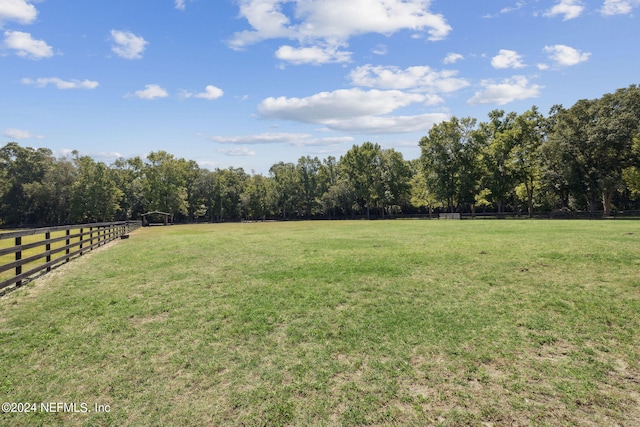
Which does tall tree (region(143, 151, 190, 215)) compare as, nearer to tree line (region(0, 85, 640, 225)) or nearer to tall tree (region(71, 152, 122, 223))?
tree line (region(0, 85, 640, 225))

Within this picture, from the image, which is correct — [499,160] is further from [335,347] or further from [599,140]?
[335,347]

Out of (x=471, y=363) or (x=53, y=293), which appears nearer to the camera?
(x=471, y=363)

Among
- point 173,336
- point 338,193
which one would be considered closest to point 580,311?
point 173,336

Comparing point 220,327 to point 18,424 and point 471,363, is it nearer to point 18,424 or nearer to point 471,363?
point 18,424

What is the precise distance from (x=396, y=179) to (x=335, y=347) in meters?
74.4

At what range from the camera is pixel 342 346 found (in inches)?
194

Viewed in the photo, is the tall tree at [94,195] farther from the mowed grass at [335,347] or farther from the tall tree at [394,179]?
the mowed grass at [335,347]

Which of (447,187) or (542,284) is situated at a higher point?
(447,187)

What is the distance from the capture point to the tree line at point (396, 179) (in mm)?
42594

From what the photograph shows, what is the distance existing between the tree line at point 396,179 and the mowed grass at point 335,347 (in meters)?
43.1

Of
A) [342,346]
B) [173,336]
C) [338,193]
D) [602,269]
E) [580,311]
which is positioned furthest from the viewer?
[338,193]

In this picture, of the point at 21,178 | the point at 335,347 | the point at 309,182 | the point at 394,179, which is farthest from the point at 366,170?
the point at 21,178

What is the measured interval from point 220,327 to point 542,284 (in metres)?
6.94

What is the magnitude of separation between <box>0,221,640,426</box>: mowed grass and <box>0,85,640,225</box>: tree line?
43129 millimetres
